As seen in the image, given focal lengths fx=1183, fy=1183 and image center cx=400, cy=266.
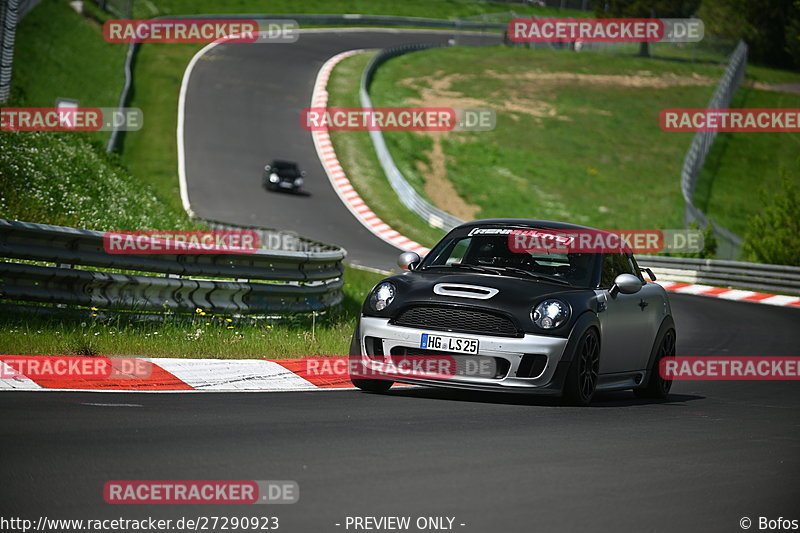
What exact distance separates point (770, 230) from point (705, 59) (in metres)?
39.7

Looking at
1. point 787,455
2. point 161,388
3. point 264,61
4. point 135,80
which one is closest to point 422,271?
point 161,388

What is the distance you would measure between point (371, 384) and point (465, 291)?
1.11 metres

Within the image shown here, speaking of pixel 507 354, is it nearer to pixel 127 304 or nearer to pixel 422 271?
pixel 422 271

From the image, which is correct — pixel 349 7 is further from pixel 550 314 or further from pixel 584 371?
pixel 550 314

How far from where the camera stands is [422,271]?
10188 mm

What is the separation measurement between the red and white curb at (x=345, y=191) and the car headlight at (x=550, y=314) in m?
21.4

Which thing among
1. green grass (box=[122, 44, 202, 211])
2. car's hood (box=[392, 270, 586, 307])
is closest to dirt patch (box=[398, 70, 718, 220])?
green grass (box=[122, 44, 202, 211])

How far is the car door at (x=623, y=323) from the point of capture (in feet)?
32.6

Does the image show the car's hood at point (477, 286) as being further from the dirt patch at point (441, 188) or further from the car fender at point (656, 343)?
the dirt patch at point (441, 188)

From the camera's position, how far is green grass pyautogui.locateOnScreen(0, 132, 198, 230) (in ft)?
53.4

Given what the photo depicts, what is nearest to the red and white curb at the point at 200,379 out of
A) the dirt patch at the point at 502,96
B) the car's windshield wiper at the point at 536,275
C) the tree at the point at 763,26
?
the car's windshield wiper at the point at 536,275

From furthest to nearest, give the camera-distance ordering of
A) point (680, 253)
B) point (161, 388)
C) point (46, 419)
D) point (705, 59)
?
1. point (705, 59)
2. point (680, 253)
3. point (161, 388)
4. point (46, 419)

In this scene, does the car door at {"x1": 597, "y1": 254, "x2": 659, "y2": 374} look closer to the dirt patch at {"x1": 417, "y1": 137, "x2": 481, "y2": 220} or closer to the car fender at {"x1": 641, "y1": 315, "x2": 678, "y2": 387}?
the car fender at {"x1": 641, "y1": 315, "x2": 678, "y2": 387}

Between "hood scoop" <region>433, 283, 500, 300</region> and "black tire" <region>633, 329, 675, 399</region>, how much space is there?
8.17 feet
